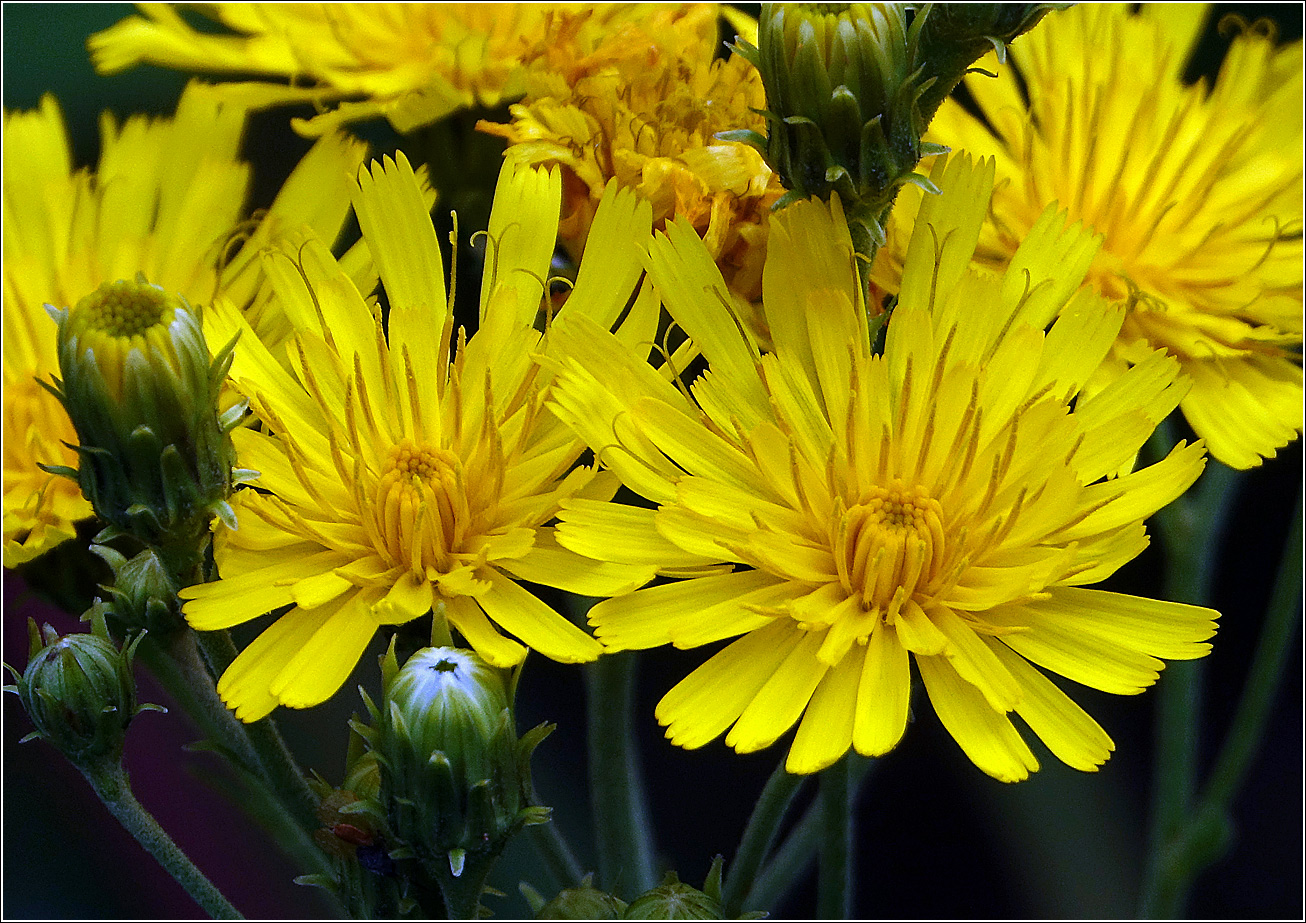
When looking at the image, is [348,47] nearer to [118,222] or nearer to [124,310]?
[118,222]

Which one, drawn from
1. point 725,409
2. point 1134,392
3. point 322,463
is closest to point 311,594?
point 322,463

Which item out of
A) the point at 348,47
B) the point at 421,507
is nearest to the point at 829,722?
the point at 421,507

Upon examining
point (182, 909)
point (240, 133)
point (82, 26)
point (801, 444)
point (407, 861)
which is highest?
point (82, 26)

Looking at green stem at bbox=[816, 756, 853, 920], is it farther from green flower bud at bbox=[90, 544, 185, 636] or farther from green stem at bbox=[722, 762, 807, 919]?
green flower bud at bbox=[90, 544, 185, 636]

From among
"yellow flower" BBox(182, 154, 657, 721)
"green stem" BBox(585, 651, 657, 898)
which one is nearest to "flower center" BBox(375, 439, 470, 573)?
"yellow flower" BBox(182, 154, 657, 721)

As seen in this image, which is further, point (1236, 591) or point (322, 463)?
point (1236, 591)

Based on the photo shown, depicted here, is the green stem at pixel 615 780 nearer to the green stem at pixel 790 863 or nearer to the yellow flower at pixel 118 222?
the green stem at pixel 790 863

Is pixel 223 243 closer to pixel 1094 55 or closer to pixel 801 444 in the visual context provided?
pixel 801 444
